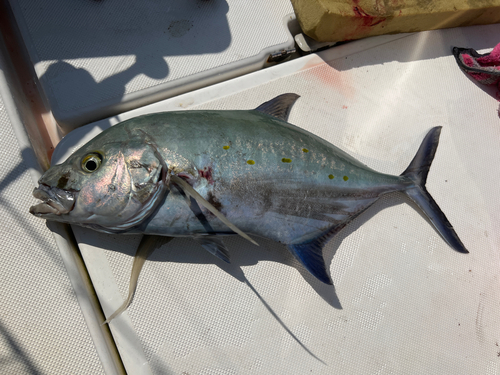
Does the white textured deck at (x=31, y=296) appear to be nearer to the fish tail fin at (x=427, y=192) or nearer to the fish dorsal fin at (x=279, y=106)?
the fish dorsal fin at (x=279, y=106)

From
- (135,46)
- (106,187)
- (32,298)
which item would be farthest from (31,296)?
(135,46)

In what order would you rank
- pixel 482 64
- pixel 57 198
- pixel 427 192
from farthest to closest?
pixel 482 64, pixel 427 192, pixel 57 198

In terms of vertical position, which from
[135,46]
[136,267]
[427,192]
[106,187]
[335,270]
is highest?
[135,46]

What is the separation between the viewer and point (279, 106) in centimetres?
187

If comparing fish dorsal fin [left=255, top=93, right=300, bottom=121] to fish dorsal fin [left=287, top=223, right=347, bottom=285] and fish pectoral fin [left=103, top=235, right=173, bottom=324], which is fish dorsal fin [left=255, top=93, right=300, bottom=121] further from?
fish pectoral fin [left=103, top=235, right=173, bottom=324]

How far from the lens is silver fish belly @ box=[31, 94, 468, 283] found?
1310 millimetres

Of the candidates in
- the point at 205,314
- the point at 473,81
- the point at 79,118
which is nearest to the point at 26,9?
the point at 79,118

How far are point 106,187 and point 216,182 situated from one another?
47 centimetres

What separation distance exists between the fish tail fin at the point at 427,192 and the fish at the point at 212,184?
10.9 inches

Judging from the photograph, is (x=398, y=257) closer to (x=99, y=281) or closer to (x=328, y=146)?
(x=328, y=146)

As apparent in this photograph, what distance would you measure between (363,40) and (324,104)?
67 cm

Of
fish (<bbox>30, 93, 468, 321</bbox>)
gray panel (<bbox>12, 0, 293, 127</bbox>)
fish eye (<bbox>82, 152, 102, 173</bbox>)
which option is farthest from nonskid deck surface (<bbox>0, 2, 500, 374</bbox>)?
fish eye (<bbox>82, 152, 102, 173</bbox>)

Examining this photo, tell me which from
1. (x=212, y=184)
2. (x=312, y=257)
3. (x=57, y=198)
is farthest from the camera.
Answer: (x=312, y=257)

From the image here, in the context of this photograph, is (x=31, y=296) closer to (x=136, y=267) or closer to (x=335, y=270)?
(x=136, y=267)
